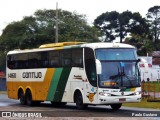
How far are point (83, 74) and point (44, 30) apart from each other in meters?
52.3

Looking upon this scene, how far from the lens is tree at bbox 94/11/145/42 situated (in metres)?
109

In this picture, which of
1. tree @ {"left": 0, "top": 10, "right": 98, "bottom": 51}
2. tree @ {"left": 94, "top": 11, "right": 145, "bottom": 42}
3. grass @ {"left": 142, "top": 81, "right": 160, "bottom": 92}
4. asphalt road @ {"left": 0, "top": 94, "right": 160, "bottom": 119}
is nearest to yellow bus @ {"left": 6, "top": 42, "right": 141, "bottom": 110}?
asphalt road @ {"left": 0, "top": 94, "right": 160, "bottom": 119}

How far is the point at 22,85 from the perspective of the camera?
98.7 ft

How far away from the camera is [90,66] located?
75.9ft

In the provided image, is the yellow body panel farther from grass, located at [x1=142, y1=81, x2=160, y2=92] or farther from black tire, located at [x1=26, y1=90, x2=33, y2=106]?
grass, located at [x1=142, y1=81, x2=160, y2=92]

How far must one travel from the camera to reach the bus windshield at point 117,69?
22578 mm

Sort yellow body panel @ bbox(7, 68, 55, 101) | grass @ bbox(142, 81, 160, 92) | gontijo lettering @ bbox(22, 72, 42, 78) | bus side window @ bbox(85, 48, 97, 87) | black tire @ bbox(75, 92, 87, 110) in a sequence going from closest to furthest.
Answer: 1. bus side window @ bbox(85, 48, 97, 87)
2. black tire @ bbox(75, 92, 87, 110)
3. yellow body panel @ bbox(7, 68, 55, 101)
4. gontijo lettering @ bbox(22, 72, 42, 78)
5. grass @ bbox(142, 81, 160, 92)

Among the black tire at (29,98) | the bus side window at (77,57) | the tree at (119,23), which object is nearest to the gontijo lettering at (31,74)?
the black tire at (29,98)

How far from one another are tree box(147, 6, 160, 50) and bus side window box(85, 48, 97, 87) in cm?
9387

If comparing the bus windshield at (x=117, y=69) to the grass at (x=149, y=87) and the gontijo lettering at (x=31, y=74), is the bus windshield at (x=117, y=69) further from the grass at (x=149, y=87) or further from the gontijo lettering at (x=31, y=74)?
Answer: the grass at (x=149, y=87)

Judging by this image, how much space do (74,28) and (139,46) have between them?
34659 mm

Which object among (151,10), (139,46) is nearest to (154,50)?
(139,46)

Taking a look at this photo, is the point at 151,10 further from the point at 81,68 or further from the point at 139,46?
the point at 81,68

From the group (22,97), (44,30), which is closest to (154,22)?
(44,30)
